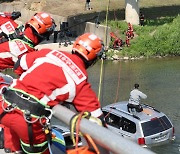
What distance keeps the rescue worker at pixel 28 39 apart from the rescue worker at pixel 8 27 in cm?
35

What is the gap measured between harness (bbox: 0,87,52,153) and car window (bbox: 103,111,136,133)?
44.4 ft

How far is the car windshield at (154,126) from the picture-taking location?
1830 centimetres

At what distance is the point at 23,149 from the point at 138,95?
1513 cm

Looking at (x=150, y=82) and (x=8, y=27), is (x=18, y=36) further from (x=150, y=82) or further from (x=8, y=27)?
(x=150, y=82)

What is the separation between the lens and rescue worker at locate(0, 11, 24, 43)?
23.3 feet

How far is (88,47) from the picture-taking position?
5.00 m

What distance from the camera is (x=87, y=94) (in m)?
4.87

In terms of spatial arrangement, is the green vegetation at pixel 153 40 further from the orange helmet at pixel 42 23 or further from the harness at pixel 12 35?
the orange helmet at pixel 42 23

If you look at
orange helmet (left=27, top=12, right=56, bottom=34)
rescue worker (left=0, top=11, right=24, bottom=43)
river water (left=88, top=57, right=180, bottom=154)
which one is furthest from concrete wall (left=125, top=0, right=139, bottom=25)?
orange helmet (left=27, top=12, right=56, bottom=34)

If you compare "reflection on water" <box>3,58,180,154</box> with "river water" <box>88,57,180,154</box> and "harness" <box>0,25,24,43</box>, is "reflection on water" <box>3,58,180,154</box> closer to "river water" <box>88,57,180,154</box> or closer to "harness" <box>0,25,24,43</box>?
"river water" <box>88,57,180,154</box>

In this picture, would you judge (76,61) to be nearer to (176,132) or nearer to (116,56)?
(176,132)

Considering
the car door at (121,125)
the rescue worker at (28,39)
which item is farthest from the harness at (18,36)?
the car door at (121,125)

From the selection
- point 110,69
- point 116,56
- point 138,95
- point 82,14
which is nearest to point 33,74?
point 138,95

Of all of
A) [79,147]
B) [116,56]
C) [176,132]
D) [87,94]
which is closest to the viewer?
[79,147]
